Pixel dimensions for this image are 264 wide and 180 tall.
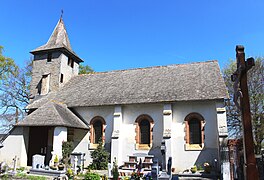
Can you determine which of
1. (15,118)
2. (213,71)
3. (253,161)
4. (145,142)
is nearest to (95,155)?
(145,142)

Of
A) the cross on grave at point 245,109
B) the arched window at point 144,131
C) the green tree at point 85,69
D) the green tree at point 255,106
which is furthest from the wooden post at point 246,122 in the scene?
the green tree at point 85,69

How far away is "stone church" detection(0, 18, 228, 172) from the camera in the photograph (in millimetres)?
17516

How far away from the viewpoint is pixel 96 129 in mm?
20703

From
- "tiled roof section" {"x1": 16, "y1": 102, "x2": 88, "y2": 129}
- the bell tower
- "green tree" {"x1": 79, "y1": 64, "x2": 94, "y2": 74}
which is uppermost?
"green tree" {"x1": 79, "y1": 64, "x2": 94, "y2": 74}

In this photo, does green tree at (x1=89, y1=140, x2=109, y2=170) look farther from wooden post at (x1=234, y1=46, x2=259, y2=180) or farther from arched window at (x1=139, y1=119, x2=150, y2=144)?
wooden post at (x1=234, y1=46, x2=259, y2=180)

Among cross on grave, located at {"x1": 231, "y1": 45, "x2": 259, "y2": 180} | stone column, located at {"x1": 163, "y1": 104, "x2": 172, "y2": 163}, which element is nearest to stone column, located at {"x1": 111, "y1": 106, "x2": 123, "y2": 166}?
stone column, located at {"x1": 163, "y1": 104, "x2": 172, "y2": 163}

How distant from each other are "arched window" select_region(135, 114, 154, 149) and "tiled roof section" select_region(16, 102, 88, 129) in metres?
4.52

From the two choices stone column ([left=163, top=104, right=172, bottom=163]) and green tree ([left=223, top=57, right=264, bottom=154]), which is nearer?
stone column ([left=163, top=104, right=172, bottom=163])

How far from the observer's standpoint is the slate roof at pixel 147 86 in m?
18.5

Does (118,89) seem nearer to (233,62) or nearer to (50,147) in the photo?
(50,147)

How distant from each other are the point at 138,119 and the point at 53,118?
6.63 metres

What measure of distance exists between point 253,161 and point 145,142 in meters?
13.6

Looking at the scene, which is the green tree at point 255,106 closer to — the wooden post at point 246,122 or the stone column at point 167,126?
the stone column at point 167,126

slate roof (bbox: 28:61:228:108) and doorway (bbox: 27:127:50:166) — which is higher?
slate roof (bbox: 28:61:228:108)
